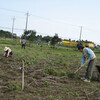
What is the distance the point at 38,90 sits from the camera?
3.97 m

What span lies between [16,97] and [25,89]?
576 millimetres

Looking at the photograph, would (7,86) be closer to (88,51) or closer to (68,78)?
(68,78)

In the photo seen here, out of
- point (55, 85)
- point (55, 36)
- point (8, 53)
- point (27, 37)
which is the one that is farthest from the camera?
point (27, 37)

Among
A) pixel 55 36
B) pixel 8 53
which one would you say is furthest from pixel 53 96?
pixel 55 36

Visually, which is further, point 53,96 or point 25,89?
point 25,89

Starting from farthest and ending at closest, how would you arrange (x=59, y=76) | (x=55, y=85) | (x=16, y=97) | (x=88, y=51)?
(x=59, y=76), (x=88, y=51), (x=55, y=85), (x=16, y=97)

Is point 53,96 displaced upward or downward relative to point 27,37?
downward

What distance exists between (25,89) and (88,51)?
2647 millimetres

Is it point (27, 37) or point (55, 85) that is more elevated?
point (27, 37)

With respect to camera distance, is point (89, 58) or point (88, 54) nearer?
point (89, 58)

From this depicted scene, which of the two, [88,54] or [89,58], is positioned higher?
[88,54]

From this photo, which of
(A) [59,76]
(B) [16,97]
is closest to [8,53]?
(A) [59,76]

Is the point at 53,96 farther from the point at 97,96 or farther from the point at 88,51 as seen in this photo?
the point at 88,51

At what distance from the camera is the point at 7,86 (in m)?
4.02
